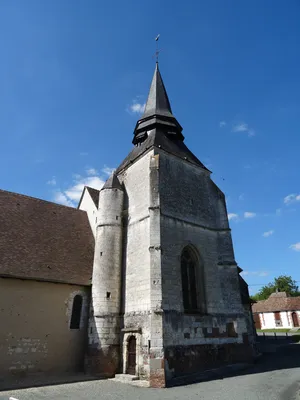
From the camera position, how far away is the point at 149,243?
12.4 metres

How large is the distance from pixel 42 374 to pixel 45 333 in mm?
1457

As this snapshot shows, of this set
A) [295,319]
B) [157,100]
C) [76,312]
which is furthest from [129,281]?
[295,319]

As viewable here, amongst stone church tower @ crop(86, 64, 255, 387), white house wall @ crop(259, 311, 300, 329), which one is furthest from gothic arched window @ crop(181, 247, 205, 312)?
white house wall @ crop(259, 311, 300, 329)

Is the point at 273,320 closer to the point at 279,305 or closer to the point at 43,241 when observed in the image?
the point at 279,305

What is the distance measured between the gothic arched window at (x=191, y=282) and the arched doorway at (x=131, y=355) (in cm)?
273

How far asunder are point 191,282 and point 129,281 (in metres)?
3.09

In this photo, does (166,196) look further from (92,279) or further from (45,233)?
(45,233)

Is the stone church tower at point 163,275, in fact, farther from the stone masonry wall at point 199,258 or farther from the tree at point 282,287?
the tree at point 282,287

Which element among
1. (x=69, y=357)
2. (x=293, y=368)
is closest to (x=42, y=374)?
(x=69, y=357)

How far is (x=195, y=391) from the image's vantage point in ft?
29.4

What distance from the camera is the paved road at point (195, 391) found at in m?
8.16

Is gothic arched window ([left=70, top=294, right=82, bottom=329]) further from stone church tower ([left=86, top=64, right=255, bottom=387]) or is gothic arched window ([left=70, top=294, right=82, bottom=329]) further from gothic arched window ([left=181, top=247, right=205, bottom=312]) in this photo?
gothic arched window ([left=181, top=247, right=205, bottom=312])

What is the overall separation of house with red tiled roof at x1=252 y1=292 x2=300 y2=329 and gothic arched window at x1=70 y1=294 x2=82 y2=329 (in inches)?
1448

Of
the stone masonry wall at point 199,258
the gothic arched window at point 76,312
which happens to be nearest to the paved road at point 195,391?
the stone masonry wall at point 199,258
